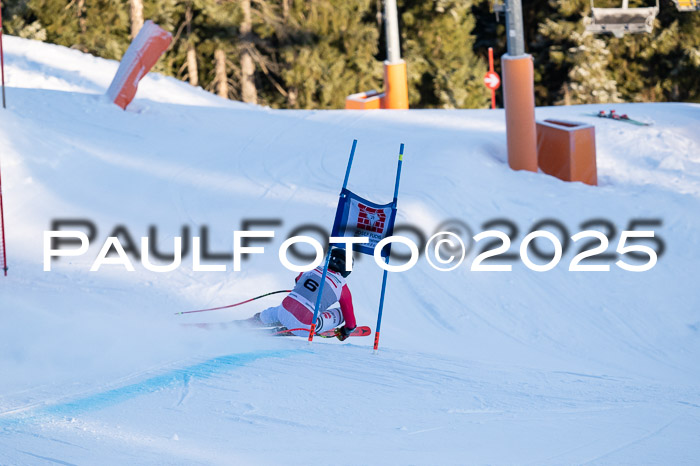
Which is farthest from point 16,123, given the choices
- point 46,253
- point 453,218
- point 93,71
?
point 453,218

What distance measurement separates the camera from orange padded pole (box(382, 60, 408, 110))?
1845 cm

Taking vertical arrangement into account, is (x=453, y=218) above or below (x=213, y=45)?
below

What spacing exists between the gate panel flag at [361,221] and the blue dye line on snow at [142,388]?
1.03 metres

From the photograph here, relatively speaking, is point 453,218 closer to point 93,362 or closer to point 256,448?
point 93,362

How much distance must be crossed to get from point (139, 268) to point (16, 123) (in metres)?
4.52

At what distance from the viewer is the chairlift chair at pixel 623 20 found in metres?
18.4

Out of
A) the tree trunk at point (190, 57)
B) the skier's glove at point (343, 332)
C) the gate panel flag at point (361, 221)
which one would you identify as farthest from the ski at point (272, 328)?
the tree trunk at point (190, 57)

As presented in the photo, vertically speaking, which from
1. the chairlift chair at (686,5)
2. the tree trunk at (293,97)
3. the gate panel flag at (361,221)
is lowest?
the gate panel flag at (361,221)

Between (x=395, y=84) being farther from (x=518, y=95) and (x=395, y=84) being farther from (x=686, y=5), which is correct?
(x=518, y=95)

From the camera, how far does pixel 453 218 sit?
10531 millimetres

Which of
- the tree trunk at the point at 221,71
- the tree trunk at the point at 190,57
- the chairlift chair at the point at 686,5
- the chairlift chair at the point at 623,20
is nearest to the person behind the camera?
the chairlift chair at the point at 686,5

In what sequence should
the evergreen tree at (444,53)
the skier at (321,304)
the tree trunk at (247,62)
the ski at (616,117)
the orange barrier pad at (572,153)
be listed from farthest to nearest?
the evergreen tree at (444,53) → the tree trunk at (247,62) → the ski at (616,117) → the orange barrier pad at (572,153) → the skier at (321,304)

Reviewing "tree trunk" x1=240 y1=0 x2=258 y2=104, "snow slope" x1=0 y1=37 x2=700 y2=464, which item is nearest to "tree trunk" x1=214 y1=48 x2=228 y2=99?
"tree trunk" x1=240 y1=0 x2=258 y2=104

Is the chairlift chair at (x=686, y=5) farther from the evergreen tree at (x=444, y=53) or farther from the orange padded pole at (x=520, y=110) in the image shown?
the evergreen tree at (x=444, y=53)
